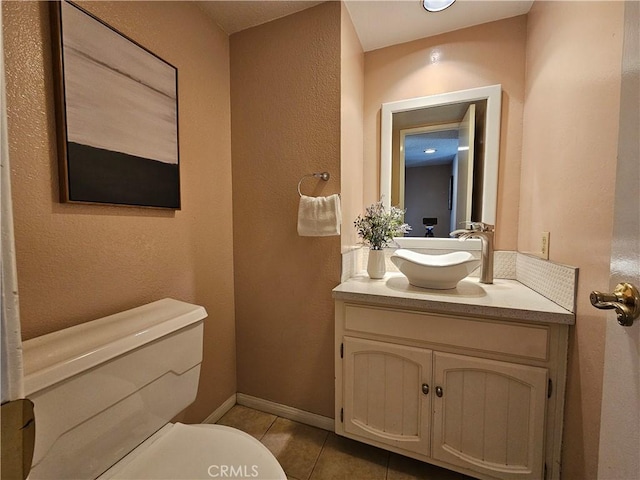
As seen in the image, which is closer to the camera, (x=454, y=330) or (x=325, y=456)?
(x=454, y=330)

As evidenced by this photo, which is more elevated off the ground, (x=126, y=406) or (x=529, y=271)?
(x=529, y=271)

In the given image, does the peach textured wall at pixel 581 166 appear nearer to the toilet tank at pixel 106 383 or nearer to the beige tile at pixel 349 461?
the beige tile at pixel 349 461

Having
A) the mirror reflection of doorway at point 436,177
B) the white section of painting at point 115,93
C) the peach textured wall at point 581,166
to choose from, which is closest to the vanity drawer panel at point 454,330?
the peach textured wall at point 581,166

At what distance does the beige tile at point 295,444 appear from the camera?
4.16ft

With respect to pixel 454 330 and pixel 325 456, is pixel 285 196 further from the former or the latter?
pixel 325 456

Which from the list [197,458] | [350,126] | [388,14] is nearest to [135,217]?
[197,458]

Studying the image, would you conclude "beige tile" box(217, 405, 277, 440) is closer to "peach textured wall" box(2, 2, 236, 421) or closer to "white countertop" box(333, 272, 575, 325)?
"peach textured wall" box(2, 2, 236, 421)

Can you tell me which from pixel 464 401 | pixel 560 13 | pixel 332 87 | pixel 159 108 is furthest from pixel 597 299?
pixel 159 108

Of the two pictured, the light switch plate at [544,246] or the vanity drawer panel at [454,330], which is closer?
the vanity drawer panel at [454,330]

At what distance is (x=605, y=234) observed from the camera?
796 mm

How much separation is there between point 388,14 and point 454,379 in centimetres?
177

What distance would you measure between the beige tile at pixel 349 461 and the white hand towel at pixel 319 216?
42.4 inches

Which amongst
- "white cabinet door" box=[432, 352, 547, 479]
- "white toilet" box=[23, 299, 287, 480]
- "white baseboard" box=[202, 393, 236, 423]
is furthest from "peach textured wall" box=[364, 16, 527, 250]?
"white baseboard" box=[202, 393, 236, 423]

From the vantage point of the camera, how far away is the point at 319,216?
51.4 inches
